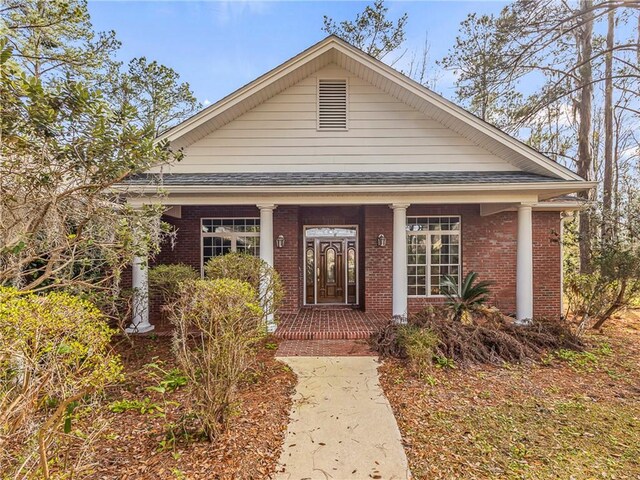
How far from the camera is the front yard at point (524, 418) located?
301 centimetres

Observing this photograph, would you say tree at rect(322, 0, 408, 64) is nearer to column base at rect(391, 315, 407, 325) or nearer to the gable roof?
the gable roof

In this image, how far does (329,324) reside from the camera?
7262 millimetres

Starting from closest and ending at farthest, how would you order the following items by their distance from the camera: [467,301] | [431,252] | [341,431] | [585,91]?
[341,431] < [467,301] < [431,252] < [585,91]

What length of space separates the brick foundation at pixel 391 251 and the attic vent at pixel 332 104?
7.52 feet

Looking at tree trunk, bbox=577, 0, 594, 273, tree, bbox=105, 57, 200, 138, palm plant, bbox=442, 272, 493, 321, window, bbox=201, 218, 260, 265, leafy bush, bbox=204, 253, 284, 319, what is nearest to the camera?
leafy bush, bbox=204, 253, 284, 319

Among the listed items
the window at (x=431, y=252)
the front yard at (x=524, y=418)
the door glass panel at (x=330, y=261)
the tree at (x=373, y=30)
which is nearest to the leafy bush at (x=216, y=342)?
the front yard at (x=524, y=418)

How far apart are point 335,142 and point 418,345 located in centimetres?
521

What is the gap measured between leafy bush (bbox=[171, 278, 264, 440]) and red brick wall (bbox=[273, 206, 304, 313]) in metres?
4.46

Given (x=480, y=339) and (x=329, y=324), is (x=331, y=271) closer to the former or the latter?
(x=329, y=324)

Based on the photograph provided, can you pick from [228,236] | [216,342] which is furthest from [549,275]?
[216,342]

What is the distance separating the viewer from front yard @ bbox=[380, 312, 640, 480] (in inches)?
118

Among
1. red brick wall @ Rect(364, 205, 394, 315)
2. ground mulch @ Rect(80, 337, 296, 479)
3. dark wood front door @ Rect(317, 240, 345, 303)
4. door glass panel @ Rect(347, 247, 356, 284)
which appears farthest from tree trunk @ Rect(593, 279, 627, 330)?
ground mulch @ Rect(80, 337, 296, 479)

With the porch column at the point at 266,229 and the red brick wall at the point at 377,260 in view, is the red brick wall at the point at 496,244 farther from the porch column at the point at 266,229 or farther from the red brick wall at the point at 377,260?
the porch column at the point at 266,229

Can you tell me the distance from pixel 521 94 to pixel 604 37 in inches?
175
